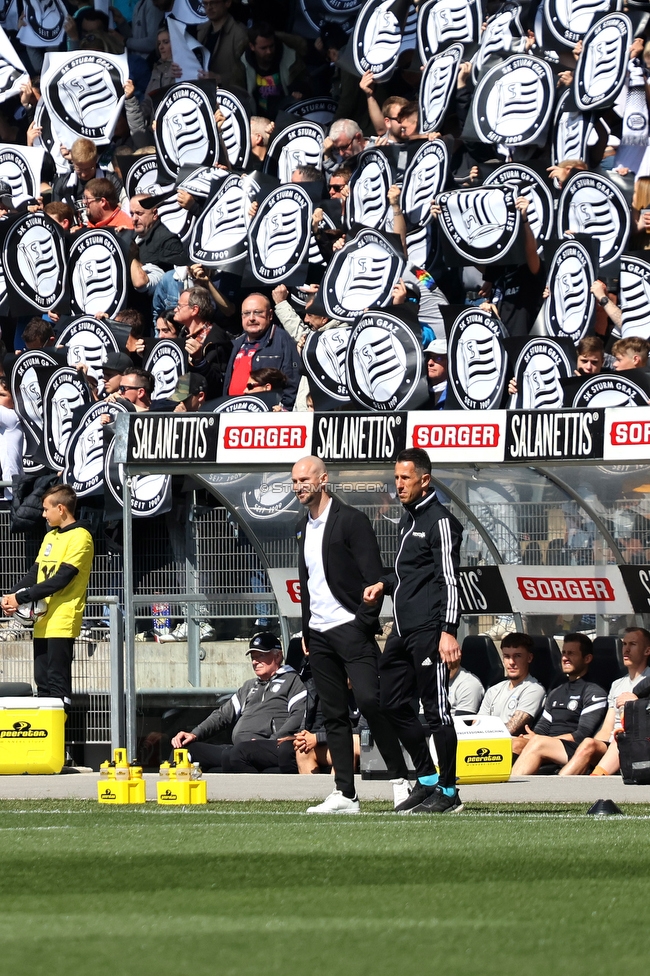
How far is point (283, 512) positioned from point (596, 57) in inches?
225

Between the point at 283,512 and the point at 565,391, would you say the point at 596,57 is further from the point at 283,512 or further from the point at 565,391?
the point at 283,512

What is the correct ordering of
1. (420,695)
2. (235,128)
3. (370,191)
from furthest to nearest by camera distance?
(235,128)
(370,191)
(420,695)

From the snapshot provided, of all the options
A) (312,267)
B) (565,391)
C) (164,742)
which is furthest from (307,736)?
(312,267)

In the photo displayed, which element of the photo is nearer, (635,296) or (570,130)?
(635,296)

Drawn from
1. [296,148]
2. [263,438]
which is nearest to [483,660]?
[263,438]

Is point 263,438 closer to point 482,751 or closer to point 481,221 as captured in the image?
point 482,751

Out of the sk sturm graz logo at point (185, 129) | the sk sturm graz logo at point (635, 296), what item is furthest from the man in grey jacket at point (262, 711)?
the sk sturm graz logo at point (185, 129)

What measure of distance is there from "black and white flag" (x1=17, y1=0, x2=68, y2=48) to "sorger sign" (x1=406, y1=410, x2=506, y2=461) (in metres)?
10.9

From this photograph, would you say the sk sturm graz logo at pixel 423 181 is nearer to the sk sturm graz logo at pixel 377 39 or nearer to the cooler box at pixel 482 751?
the sk sturm graz logo at pixel 377 39

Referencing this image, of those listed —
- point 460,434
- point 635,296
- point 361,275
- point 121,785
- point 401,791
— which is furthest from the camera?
point 361,275

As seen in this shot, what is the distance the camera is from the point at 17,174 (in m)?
18.6

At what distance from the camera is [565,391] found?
40.2 ft

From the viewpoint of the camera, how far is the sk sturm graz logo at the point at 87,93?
18.5 meters

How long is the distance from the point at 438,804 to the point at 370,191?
9.10 metres
